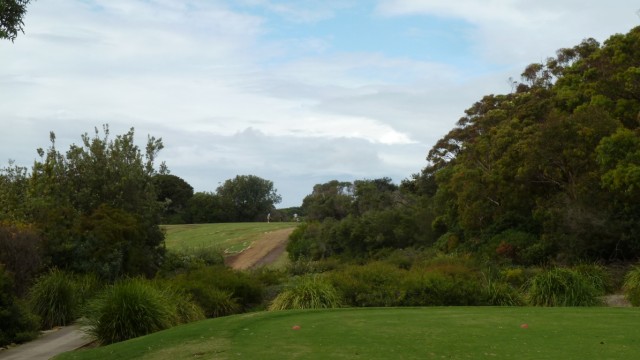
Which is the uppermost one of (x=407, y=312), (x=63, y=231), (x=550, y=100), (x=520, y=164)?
(x=550, y=100)

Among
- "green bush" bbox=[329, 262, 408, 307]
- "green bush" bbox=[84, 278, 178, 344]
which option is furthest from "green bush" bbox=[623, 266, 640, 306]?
"green bush" bbox=[84, 278, 178, 344]

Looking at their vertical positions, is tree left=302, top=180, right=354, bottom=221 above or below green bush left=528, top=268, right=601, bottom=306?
above

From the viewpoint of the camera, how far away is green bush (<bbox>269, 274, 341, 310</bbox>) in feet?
57.0

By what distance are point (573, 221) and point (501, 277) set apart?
4.57m

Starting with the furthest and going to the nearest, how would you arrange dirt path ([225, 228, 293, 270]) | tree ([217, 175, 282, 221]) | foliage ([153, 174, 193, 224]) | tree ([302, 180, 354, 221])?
tree ([217, 175, 282, 221]) < foliage ([153, 174, 193, 224]) < tree ([302, 180, 354, 221]) < dirt path ([225, 228, 293, 270])

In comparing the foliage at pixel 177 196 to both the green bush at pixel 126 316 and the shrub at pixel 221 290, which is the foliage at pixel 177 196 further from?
the green bush at pixel 126 316

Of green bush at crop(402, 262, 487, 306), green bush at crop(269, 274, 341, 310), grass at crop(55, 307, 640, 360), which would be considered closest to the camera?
grass at crop(55, 307, 640, 360)

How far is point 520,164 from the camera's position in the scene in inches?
1192

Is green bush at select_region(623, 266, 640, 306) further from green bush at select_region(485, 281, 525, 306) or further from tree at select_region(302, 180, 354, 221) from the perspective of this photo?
tree at select_region(302, 180, 354, 221)

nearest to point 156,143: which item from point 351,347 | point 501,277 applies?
point 501,277

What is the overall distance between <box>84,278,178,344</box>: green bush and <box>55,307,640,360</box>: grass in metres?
1.22

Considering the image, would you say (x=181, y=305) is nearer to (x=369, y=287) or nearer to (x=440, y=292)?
(x=369, y=287)

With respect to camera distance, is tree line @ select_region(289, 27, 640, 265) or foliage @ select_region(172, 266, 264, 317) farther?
tree line @ select_region(289, 27, 640, 265)

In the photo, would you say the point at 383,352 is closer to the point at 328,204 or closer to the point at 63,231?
the point at 63,231
